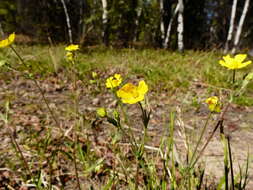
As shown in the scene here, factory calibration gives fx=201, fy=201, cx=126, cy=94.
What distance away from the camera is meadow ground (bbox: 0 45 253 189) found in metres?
1.21

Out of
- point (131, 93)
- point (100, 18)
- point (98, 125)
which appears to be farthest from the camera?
point (100, 18)

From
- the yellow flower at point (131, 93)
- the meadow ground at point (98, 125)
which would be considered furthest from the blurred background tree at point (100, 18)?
the yellow flower at point (131, 93)

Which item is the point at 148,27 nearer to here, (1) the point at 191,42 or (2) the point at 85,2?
(1) the point at 191,42

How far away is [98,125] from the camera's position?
6.21 feet

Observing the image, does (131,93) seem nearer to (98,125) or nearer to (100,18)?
(98,125)

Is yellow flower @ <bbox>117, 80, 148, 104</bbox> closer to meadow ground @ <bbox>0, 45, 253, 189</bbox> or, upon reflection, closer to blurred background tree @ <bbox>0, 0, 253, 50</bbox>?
meadow ground @ <bbox>0, 45, 253, 189</bbox>

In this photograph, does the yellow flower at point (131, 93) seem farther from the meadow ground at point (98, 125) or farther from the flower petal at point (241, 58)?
the flower petal at point (241, 58)

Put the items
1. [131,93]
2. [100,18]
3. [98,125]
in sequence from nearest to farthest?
1. [131,93]
2. [98,125]
3. [100,18]

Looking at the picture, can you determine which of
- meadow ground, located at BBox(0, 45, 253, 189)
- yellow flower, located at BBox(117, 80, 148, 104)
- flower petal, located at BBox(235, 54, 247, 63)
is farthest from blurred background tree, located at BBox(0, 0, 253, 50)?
yellow flower, located at BBox(117, 80, 148, 104)

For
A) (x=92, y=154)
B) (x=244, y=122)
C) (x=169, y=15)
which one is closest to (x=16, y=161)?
(x=92, y=154)

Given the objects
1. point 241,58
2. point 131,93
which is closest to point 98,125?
point 131,93

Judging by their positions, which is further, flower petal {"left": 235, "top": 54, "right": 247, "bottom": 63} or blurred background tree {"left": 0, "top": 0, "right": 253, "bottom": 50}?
blurred background tree {"left": 0, "top": 0, "right": 253, "bottom": 50}

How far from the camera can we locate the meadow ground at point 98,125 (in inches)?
47.6

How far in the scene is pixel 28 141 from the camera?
162 centimetres
